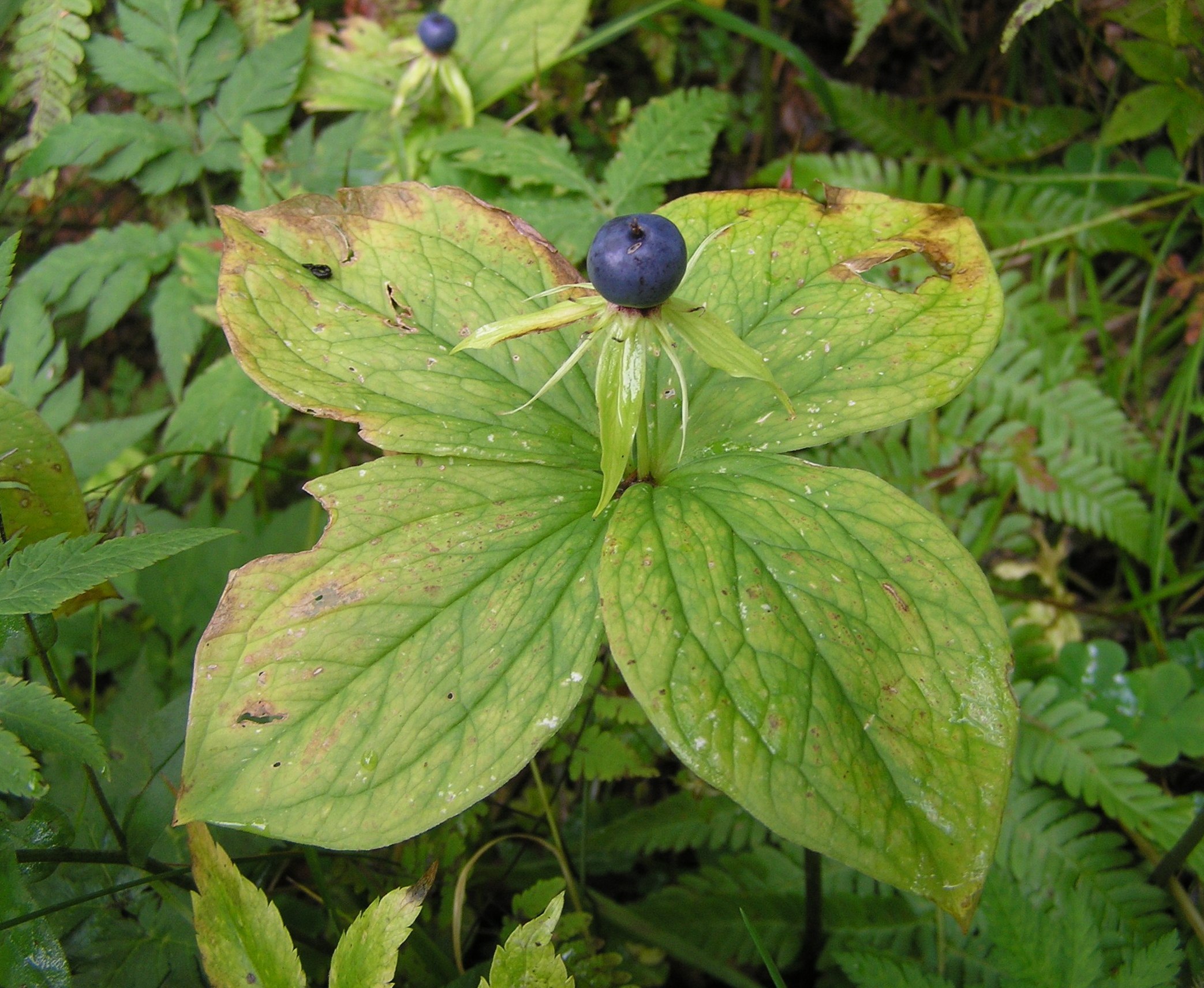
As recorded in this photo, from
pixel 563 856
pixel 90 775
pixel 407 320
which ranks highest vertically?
pixel 407 320

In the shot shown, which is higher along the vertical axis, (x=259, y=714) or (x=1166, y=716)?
(x=259, y=714)

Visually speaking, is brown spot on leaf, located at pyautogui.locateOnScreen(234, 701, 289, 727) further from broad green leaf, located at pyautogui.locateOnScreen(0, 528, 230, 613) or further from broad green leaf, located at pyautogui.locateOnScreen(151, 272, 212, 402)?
broad green leaf, located at pyautogui.locateOnScreen(151, 272, 212, 402)

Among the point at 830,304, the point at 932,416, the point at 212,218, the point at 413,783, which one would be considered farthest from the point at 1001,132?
the point at 413,783

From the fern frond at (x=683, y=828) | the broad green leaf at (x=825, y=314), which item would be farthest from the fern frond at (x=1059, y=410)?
the fern frond at (x=683, y=828)

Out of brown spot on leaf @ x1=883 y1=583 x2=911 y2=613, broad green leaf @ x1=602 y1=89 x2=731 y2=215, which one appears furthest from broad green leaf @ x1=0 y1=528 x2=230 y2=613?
broad green leaf @ x1=602 y1=89 x2=731 y2=215

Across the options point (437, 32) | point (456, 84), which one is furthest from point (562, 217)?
point (437, 32)

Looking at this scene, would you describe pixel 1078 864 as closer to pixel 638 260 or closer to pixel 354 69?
pixel 638 260

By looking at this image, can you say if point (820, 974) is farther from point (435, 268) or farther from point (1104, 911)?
point (435, 268)
